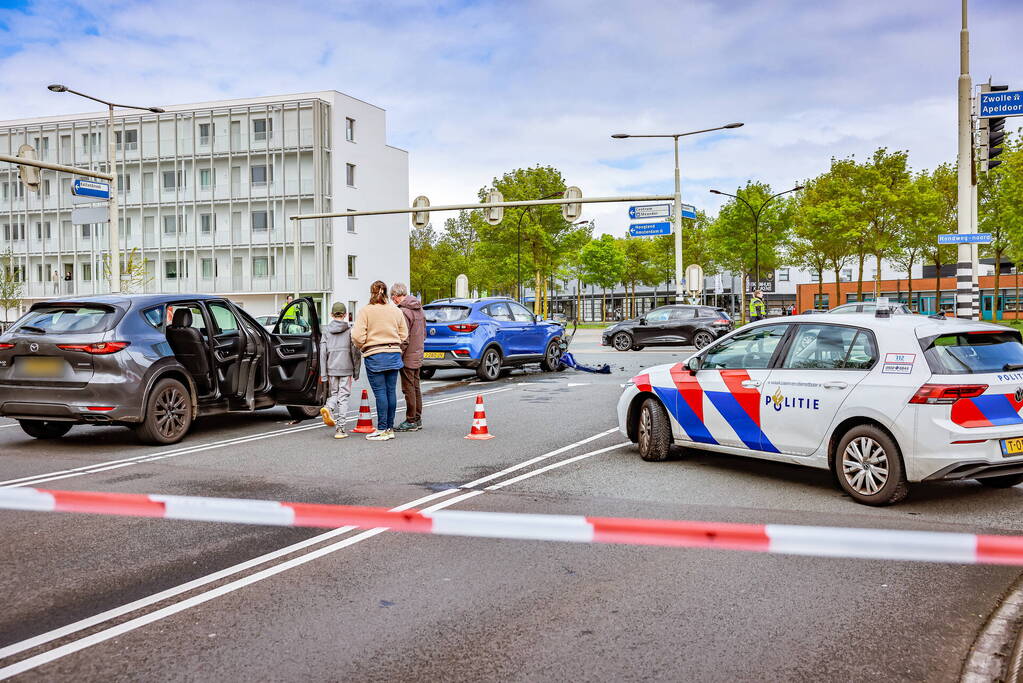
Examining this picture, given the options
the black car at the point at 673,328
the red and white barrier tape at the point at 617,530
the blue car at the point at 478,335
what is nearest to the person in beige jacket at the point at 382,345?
the red and white barrier tape at the point at 617,530

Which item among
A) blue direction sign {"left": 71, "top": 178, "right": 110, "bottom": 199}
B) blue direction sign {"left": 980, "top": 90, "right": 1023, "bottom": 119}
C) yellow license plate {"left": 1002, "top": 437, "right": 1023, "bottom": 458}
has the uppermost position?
blue direction sign {"left": 980, "top": 90, "right": 1023, "bottom": 119}

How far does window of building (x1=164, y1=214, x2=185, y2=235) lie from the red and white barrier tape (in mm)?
62958

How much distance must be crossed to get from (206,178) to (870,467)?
6174 centimetres

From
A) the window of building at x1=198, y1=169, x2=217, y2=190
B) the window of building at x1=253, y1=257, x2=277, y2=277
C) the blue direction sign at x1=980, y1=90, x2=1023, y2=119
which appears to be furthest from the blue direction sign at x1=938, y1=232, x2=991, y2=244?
the window of building at x1=198, y1=169, x2=217, y2=190

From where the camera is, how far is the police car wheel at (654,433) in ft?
30.0

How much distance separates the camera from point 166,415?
10.4 m

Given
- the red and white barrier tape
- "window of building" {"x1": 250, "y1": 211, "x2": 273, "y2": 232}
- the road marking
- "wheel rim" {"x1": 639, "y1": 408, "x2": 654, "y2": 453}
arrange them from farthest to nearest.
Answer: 1. "window of building" {"x1": 250, "y1": 211, "x2": 273, "y2": 232}
2. "wheel rim" {"x1": 639, "y1": 408, "x2": 654, "y2": 453}
3. the road marking
4. the red and white barrier tape

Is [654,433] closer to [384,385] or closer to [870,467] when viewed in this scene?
[870,467]

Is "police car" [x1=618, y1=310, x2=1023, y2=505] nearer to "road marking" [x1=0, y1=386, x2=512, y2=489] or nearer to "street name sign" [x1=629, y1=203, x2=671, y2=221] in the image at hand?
"road marking" [x1=0, y1=386, x2=512, y2=489]

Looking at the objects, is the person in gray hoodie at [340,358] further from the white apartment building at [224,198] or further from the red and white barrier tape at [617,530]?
the white apartment building at [224,198]

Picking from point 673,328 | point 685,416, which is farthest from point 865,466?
point 673,328

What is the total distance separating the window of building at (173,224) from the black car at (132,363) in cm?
5525

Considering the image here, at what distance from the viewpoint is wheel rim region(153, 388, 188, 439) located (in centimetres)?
1037

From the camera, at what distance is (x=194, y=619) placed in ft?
14.9
